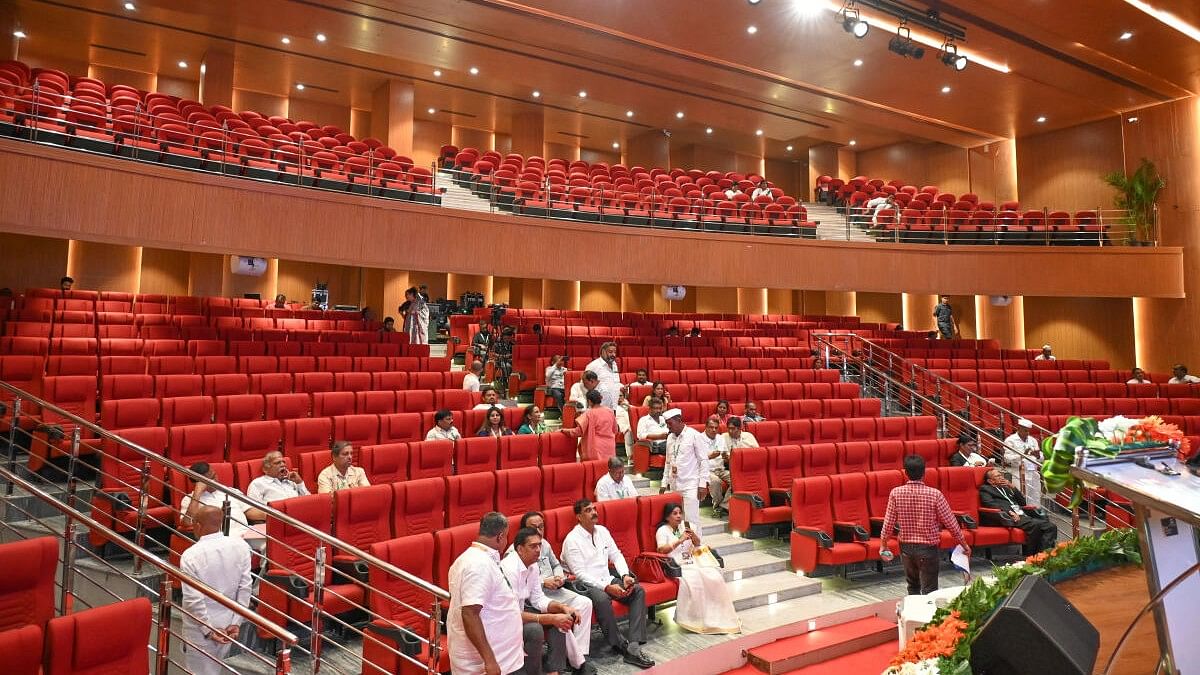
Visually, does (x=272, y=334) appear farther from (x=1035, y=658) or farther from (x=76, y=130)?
(x=1035, y=658)

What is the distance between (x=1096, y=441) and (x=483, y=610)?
2.25 metres

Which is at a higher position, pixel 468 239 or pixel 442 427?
pixel 468 239

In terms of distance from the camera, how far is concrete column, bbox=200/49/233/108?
12.7 metres

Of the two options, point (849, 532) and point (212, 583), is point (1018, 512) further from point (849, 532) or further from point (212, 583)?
point (212, 583)

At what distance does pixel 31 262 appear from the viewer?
1147 centimetres

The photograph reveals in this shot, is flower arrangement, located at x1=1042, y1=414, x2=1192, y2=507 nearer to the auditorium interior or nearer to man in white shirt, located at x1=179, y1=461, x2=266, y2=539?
the auditorium interior

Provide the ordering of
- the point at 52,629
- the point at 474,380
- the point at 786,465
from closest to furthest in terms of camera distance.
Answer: the point at 52,629, the point at 786,465, the point at 474,380

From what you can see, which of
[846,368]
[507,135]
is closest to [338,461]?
[846,368]

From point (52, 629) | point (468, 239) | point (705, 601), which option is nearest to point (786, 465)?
point (705, 601)

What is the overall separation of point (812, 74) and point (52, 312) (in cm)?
1248

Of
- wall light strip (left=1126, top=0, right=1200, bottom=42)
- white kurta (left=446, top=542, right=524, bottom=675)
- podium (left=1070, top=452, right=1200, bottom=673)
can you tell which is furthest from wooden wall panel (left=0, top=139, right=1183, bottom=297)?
podium (left=1070, top=452, right=1200, bottom=673)

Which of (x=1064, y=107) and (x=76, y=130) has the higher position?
(x=1064, y=107)

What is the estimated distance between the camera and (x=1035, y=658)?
1795 millimetres

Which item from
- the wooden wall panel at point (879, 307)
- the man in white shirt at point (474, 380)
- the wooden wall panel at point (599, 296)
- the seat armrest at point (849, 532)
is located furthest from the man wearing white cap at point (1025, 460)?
the wooden wall panel at point (599, 296)
